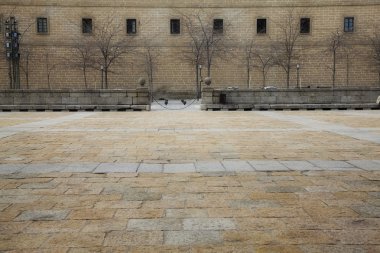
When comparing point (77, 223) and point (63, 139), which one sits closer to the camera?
point (77, 223)

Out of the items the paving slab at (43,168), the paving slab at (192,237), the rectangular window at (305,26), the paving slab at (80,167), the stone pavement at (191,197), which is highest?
the rectangular window at (305,26)

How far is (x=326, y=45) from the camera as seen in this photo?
3180 cm

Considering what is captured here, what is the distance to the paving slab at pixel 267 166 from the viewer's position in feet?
15.3

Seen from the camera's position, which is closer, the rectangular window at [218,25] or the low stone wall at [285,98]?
the low stone wall at [285,98]

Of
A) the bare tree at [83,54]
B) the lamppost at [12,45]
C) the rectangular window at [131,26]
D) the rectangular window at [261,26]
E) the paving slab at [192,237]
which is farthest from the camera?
the rectangular window at [261,26]

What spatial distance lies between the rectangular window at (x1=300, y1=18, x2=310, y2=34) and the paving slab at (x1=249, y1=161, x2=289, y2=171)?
29.6 m

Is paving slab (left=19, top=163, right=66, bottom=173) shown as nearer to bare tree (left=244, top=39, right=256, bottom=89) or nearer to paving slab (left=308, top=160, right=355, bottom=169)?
paving slab (left=308, top=160, right=355, bottom=169)

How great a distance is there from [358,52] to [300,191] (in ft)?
105

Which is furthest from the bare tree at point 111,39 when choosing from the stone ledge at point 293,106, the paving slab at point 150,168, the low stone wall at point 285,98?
the paving slab at point 150,168

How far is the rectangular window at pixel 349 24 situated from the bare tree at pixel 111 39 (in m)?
18.3

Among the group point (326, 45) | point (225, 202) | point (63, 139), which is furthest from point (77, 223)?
point (326, 45)

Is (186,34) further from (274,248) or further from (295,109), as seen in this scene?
(274,248)

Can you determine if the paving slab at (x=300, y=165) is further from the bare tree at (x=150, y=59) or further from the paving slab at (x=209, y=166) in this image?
the bare tree at (x=150, y=59)

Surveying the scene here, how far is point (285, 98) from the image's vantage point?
17766 mm
